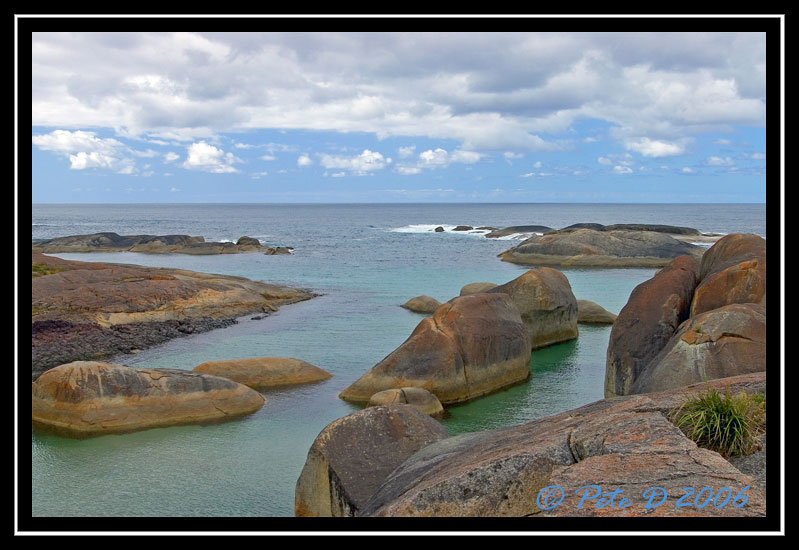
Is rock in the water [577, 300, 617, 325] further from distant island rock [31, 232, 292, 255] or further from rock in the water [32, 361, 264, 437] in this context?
distant island rock [31, 232, 292, 255]

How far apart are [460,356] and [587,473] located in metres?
15.1

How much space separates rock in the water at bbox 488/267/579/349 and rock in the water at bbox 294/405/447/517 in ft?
51.6

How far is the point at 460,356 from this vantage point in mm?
20781

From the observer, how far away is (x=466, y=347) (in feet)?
68.9

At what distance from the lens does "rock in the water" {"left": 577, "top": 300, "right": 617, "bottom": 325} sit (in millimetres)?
32344

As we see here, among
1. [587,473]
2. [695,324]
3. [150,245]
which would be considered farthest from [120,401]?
[150,245]

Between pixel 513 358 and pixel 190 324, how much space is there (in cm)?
1525

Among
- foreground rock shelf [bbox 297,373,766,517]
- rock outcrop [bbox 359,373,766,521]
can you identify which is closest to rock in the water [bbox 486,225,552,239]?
foreground rock shelf [bbox 297,373,766,517]

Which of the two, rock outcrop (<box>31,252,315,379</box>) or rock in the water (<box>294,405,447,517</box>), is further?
rock outcrop (<box>31,252,315,379</box>)

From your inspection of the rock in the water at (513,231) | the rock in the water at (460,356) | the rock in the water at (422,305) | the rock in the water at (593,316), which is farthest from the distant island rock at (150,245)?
the rock in the water at (460,356)

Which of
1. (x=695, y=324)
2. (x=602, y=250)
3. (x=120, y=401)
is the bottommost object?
(x=120, y=401)

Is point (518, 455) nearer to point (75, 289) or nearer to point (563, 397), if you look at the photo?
point (563, 397)

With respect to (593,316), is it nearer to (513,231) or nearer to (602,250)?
(602,250)
